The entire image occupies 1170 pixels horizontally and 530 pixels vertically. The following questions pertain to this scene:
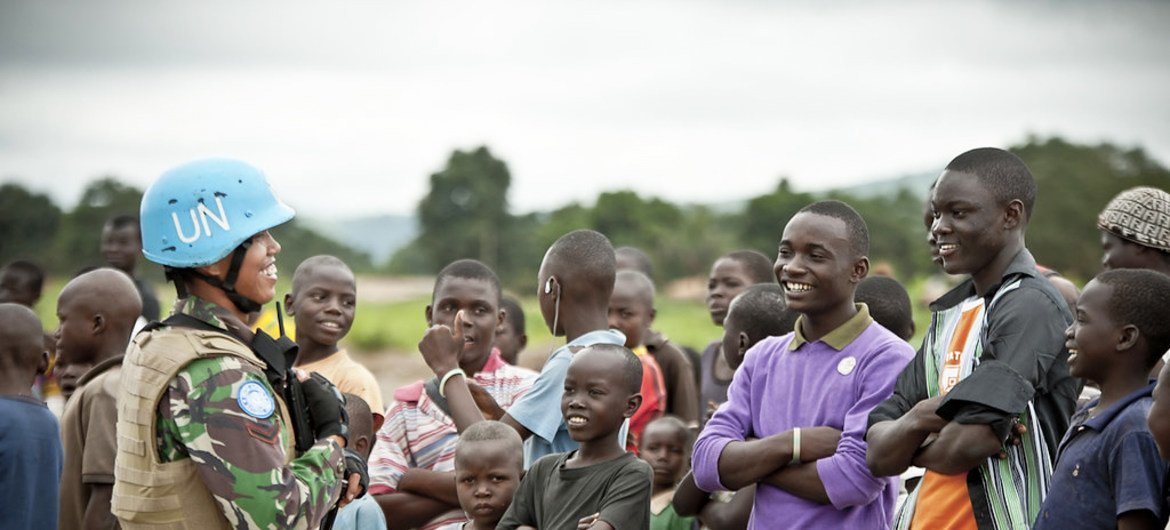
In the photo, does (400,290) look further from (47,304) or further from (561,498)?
(561,498)

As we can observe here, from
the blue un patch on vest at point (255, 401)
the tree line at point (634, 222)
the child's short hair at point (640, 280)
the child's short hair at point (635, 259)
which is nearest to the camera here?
the blue un patch on vest at point (255, 401)

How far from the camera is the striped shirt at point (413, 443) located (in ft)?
18.9

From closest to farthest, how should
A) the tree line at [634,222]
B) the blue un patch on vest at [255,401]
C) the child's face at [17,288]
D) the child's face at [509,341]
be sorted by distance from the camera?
the blue un patch on vest at [255,401], the child's face at [509,341], the child's face at [17,288], the tree line at [634,222]

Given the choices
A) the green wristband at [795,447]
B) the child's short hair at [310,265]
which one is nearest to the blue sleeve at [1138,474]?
the green wristband at [795,447]

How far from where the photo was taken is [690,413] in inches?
302

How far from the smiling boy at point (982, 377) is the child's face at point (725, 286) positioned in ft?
10.8

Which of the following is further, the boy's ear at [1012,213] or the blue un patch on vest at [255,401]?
the boy's ear at [1012,213]

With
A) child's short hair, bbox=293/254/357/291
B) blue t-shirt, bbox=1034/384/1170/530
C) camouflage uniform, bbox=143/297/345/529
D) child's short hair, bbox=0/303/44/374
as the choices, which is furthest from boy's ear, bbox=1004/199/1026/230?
child's short hair, bbox=0/303/44/374

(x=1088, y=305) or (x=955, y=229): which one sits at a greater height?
(x=955, y=229)

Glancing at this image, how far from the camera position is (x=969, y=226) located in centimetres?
439

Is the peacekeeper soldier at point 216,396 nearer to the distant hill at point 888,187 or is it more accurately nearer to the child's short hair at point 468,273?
the child's short hair at point 468,273

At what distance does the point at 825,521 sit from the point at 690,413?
302 cm

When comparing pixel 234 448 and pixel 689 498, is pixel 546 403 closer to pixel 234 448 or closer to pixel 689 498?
pixel 689 498

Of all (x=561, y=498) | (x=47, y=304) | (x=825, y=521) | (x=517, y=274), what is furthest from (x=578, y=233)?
(x=517, y=274)
